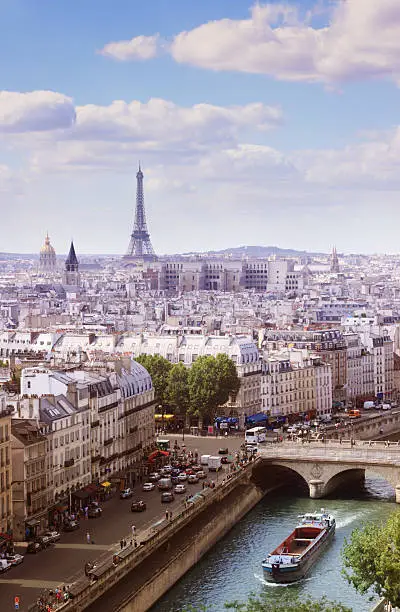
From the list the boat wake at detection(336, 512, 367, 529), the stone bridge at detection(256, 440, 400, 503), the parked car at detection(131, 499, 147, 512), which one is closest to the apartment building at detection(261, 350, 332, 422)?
the stone bridge at detection(256, 440, 400, 503)

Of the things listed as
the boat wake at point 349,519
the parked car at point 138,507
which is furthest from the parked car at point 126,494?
the boat wake at point 349,519

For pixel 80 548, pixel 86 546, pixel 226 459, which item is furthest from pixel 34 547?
pixel 226 459

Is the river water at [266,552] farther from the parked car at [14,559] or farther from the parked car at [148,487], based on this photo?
the parked car at [14,559]

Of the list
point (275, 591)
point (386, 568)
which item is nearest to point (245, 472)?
point (275, 591)

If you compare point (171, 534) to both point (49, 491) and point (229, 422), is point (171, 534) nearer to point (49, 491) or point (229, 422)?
point (49, 491)

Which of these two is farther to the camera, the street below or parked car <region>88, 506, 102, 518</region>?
parked car <region>88, 506, 102, 518</region>

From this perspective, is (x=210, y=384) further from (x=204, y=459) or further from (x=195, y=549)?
(x=195, y=549)

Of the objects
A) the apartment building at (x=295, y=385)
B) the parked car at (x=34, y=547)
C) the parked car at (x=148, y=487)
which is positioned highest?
the apartment building at (x=295, y=385)

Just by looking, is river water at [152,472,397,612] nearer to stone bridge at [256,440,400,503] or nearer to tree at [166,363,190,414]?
stone bridge at [256,440,400,503]
